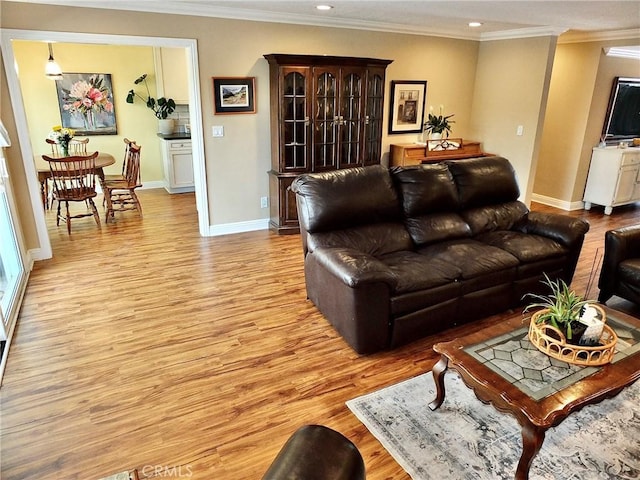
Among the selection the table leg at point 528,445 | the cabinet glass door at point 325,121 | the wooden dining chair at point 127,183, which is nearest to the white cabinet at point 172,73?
the wooden dining chair at point 127,183

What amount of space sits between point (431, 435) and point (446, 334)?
0.99 meters

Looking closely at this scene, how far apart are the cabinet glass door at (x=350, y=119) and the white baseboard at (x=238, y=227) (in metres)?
1.18

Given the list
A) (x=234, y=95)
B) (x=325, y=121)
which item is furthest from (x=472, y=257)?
(x=234, y=95)

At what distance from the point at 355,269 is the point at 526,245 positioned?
1547 millimetres

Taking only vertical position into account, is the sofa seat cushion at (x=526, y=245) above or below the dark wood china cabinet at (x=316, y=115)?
below

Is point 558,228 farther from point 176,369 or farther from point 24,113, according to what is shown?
point 24,113

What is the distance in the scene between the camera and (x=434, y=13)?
14.2 ft

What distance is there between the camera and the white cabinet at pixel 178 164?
670 centimetres

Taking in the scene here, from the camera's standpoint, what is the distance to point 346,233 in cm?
320

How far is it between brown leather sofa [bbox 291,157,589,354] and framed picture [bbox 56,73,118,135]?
5033mm

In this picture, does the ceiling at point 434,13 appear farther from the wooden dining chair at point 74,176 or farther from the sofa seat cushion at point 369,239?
the sofa seat cushion at point 369,239

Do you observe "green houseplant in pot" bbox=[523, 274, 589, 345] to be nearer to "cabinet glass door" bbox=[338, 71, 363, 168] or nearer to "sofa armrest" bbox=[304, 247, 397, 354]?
"sofa armrest" bbox=[304, 247, 397, 354]

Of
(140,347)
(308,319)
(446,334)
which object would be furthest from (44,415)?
(446,334)

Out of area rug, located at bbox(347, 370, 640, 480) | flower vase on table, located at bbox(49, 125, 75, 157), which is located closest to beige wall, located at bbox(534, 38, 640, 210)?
area rug, located at bbox(347, 370, 640, 480)
